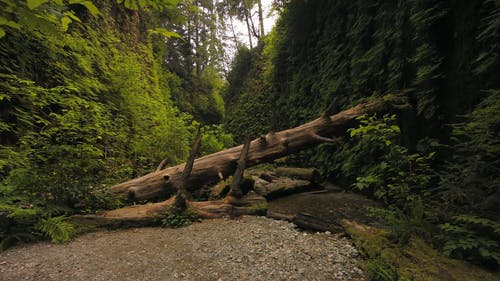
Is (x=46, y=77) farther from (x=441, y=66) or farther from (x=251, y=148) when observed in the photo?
(x=441, y=66)

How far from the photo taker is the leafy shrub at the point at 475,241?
207 centimetres

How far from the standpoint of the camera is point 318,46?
8.83m

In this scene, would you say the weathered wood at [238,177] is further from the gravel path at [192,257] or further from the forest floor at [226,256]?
the gravel path at [192,257]

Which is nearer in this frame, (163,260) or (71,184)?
(163,260)

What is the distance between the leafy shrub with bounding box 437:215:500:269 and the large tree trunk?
292 cm

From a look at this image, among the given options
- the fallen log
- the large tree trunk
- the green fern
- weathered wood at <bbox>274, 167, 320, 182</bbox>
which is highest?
the large tree trunk

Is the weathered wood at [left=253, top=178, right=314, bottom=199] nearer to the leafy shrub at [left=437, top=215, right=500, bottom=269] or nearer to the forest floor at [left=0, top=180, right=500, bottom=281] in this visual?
the forest floor at [left=0, top=180, right=500, bottom=281]

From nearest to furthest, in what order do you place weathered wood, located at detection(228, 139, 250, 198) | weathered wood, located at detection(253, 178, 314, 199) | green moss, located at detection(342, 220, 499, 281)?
green moss, located at detection(342, 220, 499, 281)
weathered wood, located at detection(228, 139, 250, 198)
weathered wood, located at detection(253, 178, 314, 199)

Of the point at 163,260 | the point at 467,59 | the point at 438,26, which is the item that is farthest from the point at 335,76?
the point at 163,260

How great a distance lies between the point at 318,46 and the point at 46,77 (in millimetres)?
8444

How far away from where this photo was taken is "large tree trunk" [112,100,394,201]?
5.02 metres

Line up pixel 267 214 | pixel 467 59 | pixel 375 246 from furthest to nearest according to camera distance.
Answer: pixel 267 214, pixel 467 59, pixel 375 246

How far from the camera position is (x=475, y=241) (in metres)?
2.18

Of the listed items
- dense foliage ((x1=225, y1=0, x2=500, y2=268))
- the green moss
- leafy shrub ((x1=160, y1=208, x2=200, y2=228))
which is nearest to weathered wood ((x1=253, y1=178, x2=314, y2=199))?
dense foliage ((x1=225, y1=0, x2=500, y2=268))
